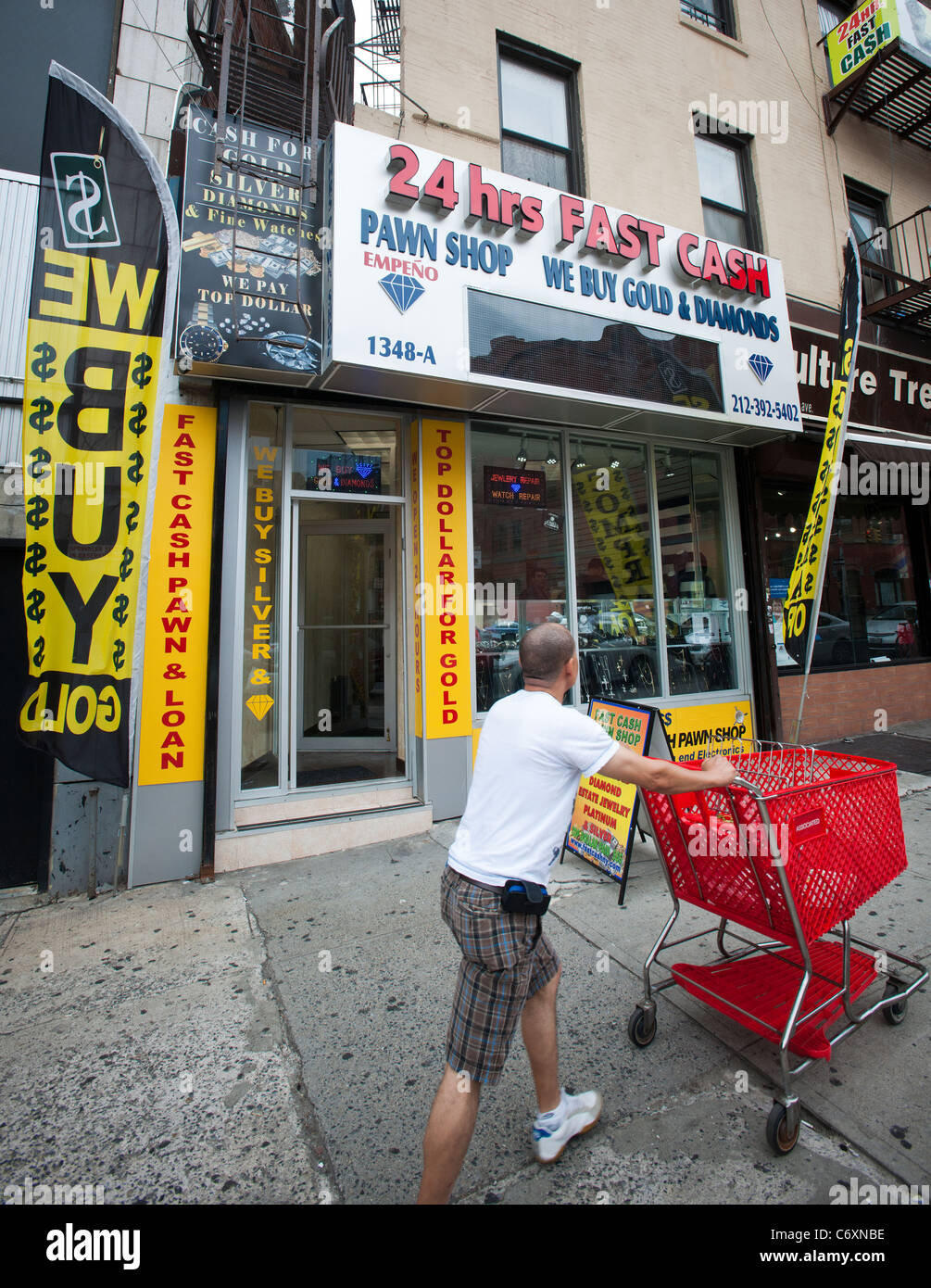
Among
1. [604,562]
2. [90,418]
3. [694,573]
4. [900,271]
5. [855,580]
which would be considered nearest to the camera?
[90,418]

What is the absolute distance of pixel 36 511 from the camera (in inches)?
146

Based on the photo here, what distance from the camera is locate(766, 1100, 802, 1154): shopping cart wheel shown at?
81.7 inches

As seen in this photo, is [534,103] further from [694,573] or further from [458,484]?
[694,573]

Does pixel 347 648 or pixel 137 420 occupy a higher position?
pixel 137 420

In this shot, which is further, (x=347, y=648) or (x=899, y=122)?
(x=899, y=122)

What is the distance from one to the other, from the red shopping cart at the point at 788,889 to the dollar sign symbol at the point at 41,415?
4049 millimetres

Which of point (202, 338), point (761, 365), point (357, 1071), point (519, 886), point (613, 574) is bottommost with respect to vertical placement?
point (357, 1071)

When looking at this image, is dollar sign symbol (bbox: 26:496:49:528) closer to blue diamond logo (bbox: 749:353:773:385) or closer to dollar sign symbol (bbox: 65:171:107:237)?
dollar sign symbol (bbox: 65:171:107:237)

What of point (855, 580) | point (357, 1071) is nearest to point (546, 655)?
point (357, 1071)

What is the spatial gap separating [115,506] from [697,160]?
8.77m

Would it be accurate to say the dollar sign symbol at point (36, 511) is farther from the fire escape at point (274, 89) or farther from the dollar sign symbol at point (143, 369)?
the fire escape at point (274, 89)

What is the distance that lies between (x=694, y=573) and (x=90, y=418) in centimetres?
647

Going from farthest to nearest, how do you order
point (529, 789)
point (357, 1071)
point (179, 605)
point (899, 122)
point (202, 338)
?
1. point (899, 122)
2. point (179, 605)
3. point (202, 338)
4. point (357, 1071)
5. point (529, 789)

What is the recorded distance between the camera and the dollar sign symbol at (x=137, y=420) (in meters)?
3.89
